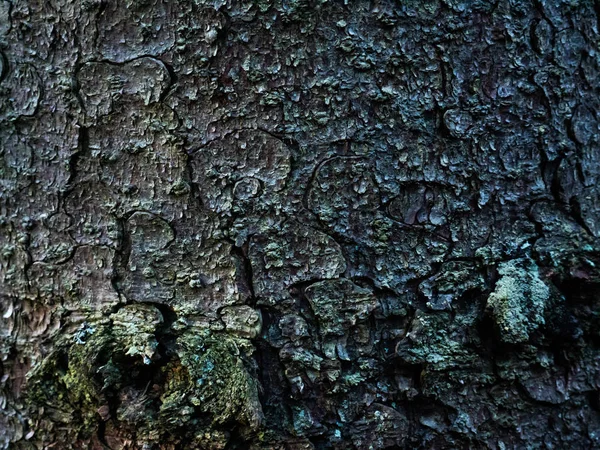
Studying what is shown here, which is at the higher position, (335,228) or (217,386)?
(335,228)

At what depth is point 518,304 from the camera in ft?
2.73

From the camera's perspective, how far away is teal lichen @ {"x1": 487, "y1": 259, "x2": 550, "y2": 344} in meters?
0.83

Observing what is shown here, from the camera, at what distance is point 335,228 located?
843 millimetres

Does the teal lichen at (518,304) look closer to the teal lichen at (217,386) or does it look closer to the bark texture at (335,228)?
the bark texture at (335,228)

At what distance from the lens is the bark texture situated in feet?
2.73

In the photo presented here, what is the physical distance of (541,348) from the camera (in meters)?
0.85

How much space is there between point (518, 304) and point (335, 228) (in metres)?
0.29

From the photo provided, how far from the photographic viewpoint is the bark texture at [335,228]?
2.73 feet

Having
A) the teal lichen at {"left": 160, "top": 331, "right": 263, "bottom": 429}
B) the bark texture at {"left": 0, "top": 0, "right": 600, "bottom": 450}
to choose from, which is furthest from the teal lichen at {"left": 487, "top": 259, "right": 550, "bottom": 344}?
the teal lichen at {"left": 160, "top": 331, "right": 263, "bottom": 429}

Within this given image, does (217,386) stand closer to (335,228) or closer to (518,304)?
(335,228)

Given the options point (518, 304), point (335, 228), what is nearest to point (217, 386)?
point (335, 228)

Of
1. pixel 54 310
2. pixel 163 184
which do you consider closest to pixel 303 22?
pixel 163 184

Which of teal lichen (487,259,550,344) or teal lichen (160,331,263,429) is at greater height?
teal lichen (487,259,550,344)

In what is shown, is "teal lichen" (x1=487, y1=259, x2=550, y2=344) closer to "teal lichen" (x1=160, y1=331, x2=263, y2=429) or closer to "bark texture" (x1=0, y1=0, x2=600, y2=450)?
"bark texture" (x1=0, y1=0, x2=600, y2=450)
